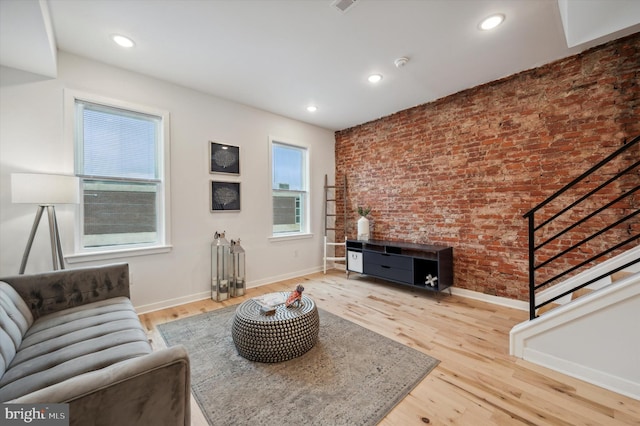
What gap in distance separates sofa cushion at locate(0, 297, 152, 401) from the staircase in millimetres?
2706

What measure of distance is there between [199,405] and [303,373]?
2.22 feet

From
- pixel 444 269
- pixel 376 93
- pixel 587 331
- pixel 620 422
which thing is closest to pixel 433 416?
pixel 620 422

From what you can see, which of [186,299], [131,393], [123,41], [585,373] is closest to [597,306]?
[585,373]

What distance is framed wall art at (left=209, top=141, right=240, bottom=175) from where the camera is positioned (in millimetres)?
3467

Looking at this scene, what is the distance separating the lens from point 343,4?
6.37ft

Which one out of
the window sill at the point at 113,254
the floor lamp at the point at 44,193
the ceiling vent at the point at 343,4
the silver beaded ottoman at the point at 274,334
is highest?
the ceiling vent at the point at 343,4

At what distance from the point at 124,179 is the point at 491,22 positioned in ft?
12.9

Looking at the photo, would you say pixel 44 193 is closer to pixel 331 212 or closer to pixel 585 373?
pixel 331 212

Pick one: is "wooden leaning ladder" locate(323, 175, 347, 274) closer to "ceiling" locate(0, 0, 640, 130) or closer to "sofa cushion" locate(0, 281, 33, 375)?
"ceiling" locate(0, 0, 640, 130)

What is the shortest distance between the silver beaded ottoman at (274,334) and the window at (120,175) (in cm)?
180

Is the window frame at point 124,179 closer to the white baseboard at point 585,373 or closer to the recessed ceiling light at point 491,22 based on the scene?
the recessed ceiling light at point 491,22

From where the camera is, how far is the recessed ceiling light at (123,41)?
90.4 inches

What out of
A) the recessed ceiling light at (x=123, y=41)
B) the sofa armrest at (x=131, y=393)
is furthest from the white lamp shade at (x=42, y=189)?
the sofa armrest at (x=131, y=393)

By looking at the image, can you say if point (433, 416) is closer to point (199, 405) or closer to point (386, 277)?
point (199, 405)
